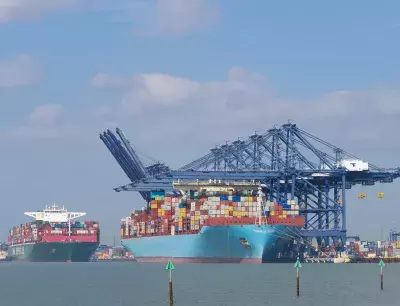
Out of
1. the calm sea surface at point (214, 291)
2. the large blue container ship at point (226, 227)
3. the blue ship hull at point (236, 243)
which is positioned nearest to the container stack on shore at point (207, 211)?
the large blue container ship at point (226, 227)

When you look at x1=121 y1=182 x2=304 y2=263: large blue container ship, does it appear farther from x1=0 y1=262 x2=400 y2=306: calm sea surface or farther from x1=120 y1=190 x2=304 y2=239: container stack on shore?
x1=0 y1=262 x2=400 y2=306: calm sea surface

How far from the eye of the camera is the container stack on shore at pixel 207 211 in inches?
5674

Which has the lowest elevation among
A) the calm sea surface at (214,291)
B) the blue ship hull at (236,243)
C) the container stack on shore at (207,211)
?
the calm sea surface at (214,291)

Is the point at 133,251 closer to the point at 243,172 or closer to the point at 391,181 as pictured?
the point at 243,172

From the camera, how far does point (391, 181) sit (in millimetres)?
160250

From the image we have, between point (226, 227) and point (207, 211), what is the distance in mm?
5643

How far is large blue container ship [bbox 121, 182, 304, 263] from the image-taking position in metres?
142

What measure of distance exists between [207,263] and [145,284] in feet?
190

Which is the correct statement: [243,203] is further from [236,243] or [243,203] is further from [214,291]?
[214,291]

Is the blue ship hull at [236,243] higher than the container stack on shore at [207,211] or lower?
lower

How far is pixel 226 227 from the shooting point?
142 m

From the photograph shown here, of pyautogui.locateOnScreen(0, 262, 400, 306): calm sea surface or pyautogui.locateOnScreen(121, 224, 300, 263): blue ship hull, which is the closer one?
pyautogui.locateOnScreen(0, 262, 400, 306): calm sea surface

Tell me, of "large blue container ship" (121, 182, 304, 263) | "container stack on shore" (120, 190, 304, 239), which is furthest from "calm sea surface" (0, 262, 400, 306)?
"container stack on shore" (120, 190, 304, 239)

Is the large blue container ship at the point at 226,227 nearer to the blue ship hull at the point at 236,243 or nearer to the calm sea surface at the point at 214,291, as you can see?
the blue ship hull at the point at 236,243
